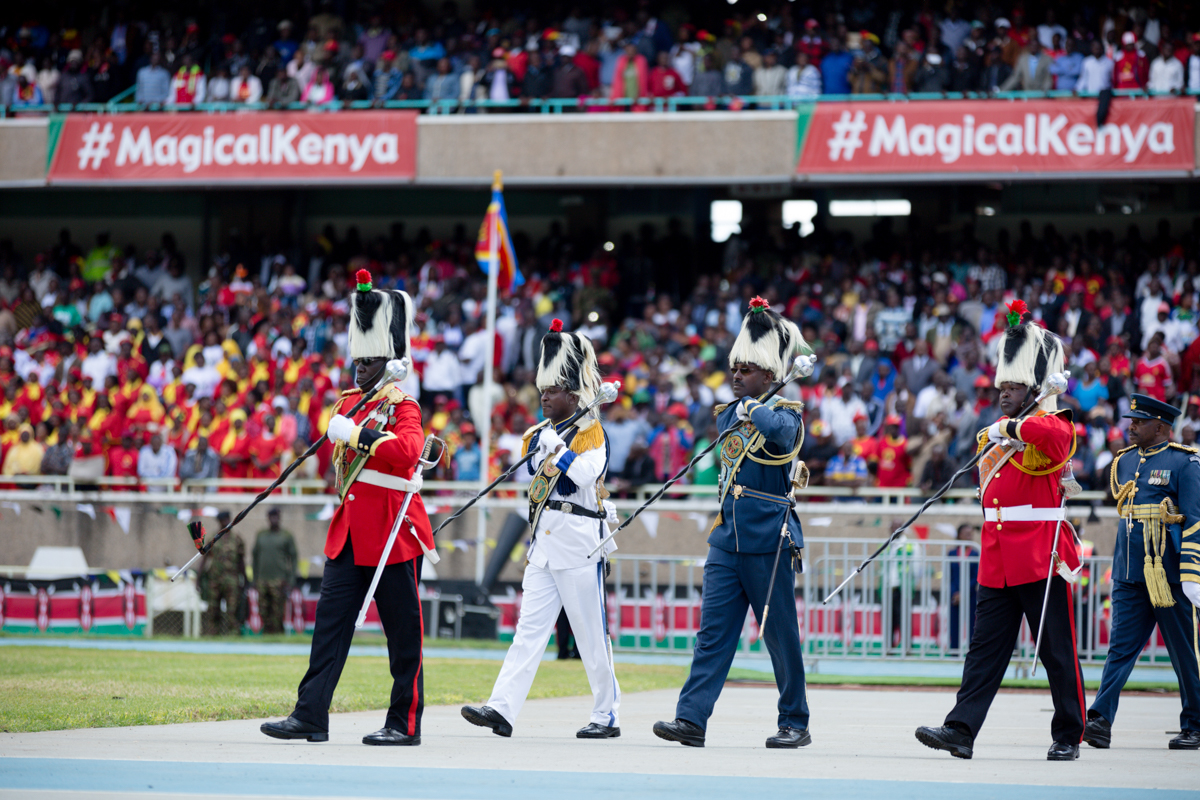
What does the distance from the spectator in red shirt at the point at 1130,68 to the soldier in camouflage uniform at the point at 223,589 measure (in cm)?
1406

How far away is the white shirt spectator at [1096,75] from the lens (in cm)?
2273

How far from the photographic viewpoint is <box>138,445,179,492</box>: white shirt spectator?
21000mm

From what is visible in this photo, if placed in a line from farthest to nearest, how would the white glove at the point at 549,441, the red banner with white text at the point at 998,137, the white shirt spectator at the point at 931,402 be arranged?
the red banner with white text at the point at 998,137 < the white shirt spectator at the point at 931,402 < the white glove at the point at 549,441

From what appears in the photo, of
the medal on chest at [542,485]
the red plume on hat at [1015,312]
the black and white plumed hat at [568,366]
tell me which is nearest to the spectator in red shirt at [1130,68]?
the red plume on hat at [1015,312]

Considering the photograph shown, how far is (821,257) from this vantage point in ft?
80.3

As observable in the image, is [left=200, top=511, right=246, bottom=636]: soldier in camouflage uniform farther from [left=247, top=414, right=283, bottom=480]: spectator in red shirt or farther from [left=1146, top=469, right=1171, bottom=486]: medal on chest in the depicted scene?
[left=1146, top=469, right=1171, bottom=486]: medal on chest

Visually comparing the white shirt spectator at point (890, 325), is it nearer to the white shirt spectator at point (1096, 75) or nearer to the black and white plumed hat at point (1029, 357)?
the white shirt spectator at point (1096, 75)

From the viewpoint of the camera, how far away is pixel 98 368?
23.7 m

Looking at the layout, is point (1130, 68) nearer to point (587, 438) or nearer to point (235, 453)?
point (235, 453)

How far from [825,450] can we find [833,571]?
4111 millimetres

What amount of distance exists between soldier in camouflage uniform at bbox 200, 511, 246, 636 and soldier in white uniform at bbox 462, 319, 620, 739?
10791 millimetres

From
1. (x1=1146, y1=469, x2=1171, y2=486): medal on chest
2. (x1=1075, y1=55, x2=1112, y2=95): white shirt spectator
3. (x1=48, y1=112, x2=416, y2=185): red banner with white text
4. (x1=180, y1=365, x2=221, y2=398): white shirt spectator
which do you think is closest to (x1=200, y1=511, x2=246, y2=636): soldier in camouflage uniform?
(x1=180, y1=365, x2=221, y2=398): white shirt spectator

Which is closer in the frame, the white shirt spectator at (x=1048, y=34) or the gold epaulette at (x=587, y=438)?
the gold epaulette at (x=587, y=438)

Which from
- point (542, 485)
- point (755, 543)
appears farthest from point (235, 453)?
point (755, 543)
